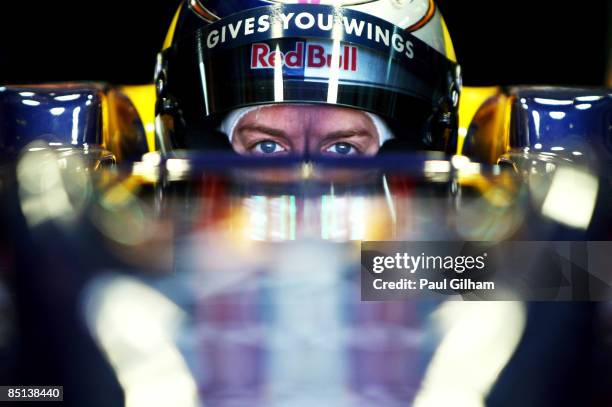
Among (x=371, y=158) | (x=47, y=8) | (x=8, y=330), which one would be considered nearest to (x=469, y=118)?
(x=371, y=158)

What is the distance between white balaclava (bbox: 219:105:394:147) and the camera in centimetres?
86

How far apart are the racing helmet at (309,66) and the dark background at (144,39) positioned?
888mm

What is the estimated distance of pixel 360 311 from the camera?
0.48 meters

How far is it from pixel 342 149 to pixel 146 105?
37 cm

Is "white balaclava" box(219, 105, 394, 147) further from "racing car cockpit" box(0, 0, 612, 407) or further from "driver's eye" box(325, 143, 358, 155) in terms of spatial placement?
"racing car cockpit" box(0, 0, 612, 407)

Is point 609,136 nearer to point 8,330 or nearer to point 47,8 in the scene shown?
point 8,330

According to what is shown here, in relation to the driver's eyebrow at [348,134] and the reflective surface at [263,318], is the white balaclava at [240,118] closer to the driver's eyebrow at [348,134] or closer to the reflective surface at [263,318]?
the driver's eyebrow at [348,134]

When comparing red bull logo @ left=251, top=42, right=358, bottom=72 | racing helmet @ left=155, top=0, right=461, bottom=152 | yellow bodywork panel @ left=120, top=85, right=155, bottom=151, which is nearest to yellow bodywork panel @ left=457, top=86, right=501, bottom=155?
racing helmet @ left=155, top=0, right=461, bottom=152

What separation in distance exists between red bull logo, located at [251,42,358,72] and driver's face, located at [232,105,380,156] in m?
0.05

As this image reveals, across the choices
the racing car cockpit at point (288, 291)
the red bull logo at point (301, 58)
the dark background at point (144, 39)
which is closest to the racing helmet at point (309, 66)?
the red bull logo at point (301, 58)

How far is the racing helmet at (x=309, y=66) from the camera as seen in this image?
83 centimetres

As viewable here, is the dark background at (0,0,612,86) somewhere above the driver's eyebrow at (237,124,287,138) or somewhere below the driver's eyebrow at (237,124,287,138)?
above

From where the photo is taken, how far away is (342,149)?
873 mm

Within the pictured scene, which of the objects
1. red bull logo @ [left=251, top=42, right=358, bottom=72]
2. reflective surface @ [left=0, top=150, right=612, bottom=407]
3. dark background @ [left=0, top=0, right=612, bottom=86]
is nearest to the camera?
reflective surface @ [left=0, top=150, right=612, bottom=407]
